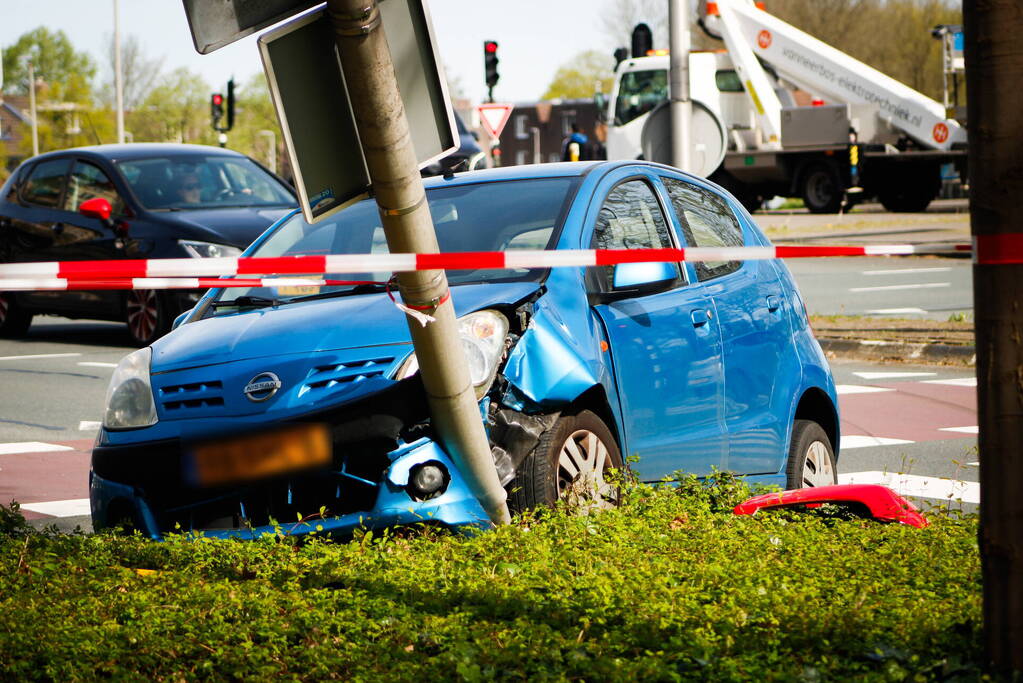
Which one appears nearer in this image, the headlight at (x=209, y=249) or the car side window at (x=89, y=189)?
the headlight at (x=209, y=249)

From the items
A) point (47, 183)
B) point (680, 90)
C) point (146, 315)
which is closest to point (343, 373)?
point (680, 90)

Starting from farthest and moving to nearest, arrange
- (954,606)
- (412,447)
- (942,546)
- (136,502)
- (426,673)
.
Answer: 1. (136,502)
2. (412,447)
3. (942,546)
4. (954,606)
5. (426,673)

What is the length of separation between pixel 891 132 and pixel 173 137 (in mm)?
60308

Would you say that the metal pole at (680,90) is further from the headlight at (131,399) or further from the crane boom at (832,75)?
the crane boom at (832,75)

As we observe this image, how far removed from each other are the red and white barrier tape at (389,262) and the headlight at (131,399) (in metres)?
0.37

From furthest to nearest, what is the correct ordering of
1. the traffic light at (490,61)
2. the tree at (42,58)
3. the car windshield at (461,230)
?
1. the tree at (42,58)
2. the traffic light at (490,61)
3. the car windshield at (461,230)

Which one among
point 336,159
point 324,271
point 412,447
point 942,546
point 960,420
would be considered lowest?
point 960,420

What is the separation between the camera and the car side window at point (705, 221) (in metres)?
6.23

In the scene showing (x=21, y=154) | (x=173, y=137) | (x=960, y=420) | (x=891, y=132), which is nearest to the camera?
(x=960, y=420)

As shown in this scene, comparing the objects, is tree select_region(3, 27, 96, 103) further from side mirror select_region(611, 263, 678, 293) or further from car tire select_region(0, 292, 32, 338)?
side mirror select_region(611, 263, 678, 293)

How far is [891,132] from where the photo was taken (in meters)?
30.4

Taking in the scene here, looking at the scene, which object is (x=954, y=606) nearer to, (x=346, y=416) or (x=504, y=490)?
(x=504, y=490)

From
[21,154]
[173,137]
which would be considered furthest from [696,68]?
[21,154]

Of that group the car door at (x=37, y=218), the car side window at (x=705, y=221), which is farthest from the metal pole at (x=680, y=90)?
the car door at (x=37, y=218)
